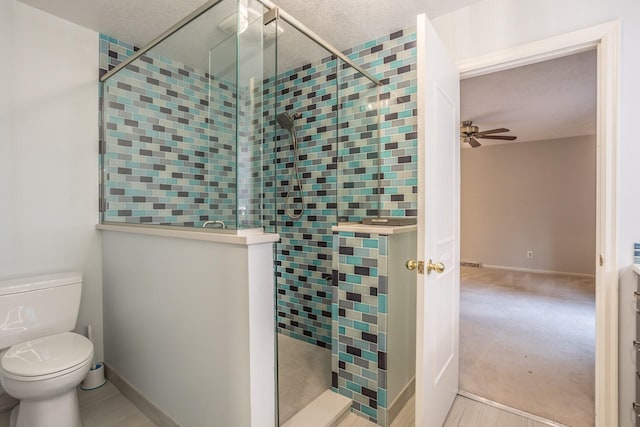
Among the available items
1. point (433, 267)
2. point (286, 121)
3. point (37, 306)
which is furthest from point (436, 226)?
point (37, 306)

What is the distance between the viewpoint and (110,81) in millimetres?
2111

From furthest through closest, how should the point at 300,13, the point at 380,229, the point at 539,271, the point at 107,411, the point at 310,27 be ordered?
1. the point at 539,271
2. the point at 310,27
3. the point at 300,13
4. the point at 107,411
5. the point at 380,229

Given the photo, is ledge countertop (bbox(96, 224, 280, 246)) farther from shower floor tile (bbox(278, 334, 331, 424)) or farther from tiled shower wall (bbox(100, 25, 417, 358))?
shower floor tile (bbox(278, 334, 331, 424))

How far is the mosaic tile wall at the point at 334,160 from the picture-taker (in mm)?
2082

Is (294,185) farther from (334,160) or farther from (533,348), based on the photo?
(533,348)

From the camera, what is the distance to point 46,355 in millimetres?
1496

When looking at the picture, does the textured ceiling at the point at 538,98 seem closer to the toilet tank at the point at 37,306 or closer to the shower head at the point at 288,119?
the shower head at the point at 288,119

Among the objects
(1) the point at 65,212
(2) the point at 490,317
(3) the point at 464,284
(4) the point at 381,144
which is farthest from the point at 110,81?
(3) the point at 464,284

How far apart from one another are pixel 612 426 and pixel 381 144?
6.36 ft

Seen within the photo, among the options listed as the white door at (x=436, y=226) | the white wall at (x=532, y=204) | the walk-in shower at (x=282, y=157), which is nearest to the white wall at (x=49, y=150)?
the walk-in shower at (x=282, y=157)

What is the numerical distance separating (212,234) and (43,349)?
1.14 meters

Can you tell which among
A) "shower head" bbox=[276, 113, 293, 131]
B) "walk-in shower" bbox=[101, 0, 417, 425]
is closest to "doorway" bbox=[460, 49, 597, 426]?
"walk-in shower" bbox=[101, 0, 417, 425]

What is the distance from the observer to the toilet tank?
160 centimetres

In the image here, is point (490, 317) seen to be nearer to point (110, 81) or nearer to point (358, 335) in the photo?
point (358, 335)
